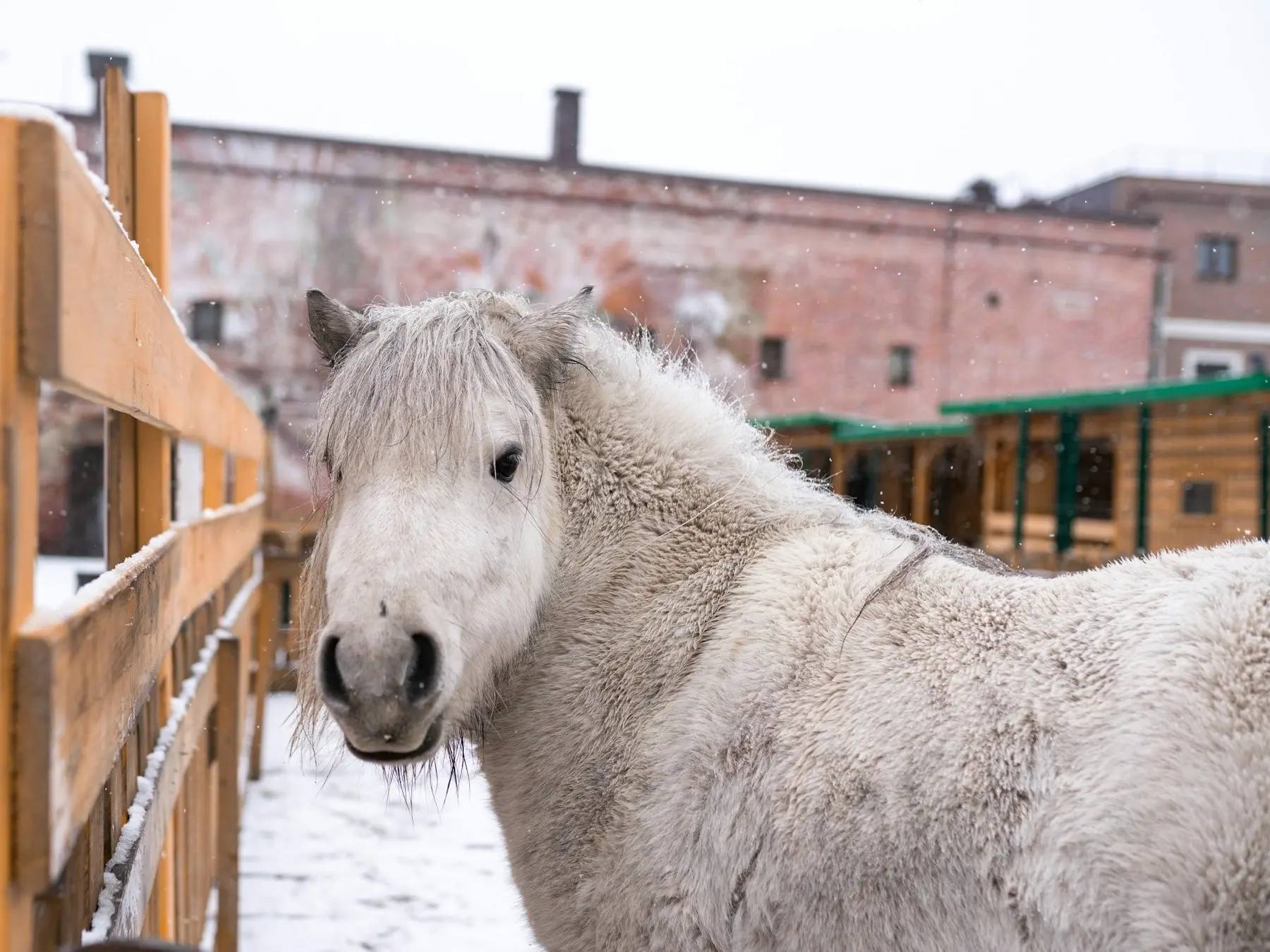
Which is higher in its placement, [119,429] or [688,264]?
[688,264]

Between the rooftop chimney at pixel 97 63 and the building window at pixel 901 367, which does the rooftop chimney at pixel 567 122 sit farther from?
the rooftop chimney at pixel 97 63

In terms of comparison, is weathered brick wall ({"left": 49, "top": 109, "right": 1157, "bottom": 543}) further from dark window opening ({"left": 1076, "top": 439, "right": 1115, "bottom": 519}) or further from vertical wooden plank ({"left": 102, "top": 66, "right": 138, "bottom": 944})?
vertical wooden plank ({"left": 102, "top": 66, "right": 138, "bottom": 944})

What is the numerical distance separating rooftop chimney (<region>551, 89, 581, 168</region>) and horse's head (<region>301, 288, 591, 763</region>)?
73.7 feet

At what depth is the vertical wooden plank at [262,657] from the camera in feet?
23.0

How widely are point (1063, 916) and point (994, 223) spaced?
994 inches

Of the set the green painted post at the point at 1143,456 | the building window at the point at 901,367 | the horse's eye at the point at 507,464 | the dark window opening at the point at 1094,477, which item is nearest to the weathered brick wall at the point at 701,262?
the building window at the point at 901,367

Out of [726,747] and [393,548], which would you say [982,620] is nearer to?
[726,747]

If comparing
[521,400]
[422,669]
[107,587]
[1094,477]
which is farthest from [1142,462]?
[107,587]

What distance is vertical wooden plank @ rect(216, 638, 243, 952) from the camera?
3.70 metres

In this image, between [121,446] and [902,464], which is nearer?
[121,446]

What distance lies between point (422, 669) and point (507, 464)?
21.0 inches

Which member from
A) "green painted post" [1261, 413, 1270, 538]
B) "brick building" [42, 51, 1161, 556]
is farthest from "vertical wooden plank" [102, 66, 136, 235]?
"brick building" [42, 51, 1161, 556]

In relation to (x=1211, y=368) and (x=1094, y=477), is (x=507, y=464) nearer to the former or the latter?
(x=1094, y=477)

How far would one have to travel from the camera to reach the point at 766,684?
2.10 m
